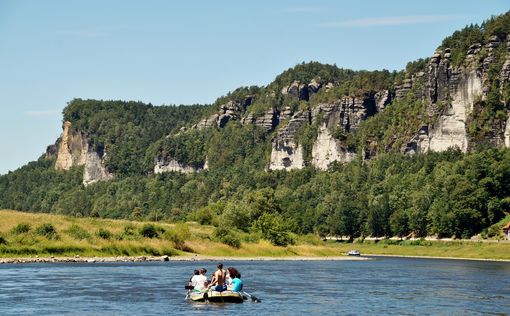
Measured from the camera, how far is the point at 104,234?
13712 centimetres

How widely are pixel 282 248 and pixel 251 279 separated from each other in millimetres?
64356

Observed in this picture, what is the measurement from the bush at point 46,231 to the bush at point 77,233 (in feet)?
8.92

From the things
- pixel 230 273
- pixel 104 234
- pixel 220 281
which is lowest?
pixel 220 281

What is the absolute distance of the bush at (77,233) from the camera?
133375 mm

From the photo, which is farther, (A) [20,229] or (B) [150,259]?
(B) [150,259]

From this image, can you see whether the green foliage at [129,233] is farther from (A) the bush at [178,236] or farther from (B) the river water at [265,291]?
(B) the river water at [265,291]

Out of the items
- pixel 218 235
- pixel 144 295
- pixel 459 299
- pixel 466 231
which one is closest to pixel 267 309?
pixel 144 295

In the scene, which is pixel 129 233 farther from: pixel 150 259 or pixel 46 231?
pixel 46 231

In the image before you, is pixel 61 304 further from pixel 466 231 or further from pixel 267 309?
pixel 466 231

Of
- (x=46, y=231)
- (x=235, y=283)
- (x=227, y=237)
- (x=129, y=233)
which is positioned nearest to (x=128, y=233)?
(x=129, y=233)

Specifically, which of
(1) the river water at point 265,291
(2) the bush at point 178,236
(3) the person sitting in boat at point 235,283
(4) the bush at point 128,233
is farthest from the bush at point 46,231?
(3) the person sitting in boat at point 235,283

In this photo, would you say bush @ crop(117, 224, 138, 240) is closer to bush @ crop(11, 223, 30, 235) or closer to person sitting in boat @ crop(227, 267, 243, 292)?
bush @ crop(11, 223, 30, 235)

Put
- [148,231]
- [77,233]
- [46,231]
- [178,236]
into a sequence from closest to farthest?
[46,231]
[77,233]
[148,231]
[178,236]

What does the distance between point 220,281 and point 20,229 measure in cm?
5995
